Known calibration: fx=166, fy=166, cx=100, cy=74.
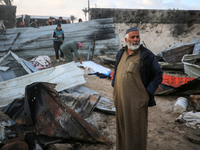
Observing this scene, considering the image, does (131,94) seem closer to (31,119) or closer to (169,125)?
(31,119)

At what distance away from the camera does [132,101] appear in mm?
1806

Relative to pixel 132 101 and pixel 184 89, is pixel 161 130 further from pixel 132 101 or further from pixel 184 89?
pixel 184 89

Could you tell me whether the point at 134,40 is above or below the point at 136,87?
above

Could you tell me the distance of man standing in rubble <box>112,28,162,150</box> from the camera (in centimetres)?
179

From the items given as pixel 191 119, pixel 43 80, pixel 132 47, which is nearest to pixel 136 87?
pixel 132 47

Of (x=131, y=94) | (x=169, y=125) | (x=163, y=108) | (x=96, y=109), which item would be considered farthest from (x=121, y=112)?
(x=163, y=108)

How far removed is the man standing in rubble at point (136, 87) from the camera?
70.5 inches

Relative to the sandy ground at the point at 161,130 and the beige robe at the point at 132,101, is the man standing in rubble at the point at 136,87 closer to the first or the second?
the beige robe at the point at 132,101

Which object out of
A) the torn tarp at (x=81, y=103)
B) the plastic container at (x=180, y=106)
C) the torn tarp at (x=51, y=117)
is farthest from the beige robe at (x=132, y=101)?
the plastic container at (x=180, y=106)

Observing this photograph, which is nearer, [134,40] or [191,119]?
[134,40]

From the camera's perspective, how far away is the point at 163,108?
3990mm

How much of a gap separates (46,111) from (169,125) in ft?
7.60

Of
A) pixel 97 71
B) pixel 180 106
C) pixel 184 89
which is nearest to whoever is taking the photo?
pixel 180 106

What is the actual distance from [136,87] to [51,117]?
4.21 feet
